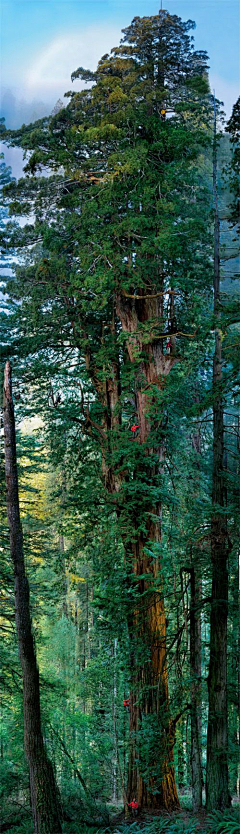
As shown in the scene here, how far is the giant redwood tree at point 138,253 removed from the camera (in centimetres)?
774

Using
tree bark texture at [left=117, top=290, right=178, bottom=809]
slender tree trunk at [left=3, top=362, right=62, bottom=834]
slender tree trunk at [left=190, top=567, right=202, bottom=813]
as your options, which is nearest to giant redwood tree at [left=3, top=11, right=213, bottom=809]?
tree bark texture at [left=117, top=290, right=178, bottom=809]

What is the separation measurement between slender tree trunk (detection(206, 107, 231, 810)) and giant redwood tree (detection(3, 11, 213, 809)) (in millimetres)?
654

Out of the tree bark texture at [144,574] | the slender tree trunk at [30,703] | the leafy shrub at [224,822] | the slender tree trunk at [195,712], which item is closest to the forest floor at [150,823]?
the leafy shrub at [224,822]

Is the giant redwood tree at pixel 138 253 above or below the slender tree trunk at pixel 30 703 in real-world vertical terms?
above

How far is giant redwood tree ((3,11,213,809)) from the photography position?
25.4ft

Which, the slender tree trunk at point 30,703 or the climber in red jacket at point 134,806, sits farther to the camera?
the climber in red jacket at point 134,806

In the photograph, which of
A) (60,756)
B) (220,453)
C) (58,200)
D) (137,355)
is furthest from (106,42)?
(60,756)

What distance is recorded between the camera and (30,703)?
6309 mm

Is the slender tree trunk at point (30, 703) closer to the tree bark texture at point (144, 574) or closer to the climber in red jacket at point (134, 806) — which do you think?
the tree bark texture at point (144, 574)

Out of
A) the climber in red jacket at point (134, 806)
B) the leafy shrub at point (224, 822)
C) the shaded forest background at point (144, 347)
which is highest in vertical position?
the shaded forest background at point (144, 347)

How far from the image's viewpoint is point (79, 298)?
8867mm

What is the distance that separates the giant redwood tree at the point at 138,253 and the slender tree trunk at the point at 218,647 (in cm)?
65

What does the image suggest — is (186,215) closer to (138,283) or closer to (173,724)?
(138,283)

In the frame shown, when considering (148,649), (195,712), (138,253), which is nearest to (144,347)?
Result: (138,253)
